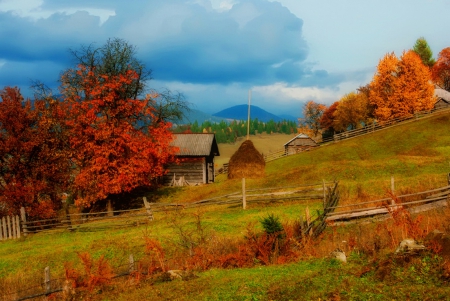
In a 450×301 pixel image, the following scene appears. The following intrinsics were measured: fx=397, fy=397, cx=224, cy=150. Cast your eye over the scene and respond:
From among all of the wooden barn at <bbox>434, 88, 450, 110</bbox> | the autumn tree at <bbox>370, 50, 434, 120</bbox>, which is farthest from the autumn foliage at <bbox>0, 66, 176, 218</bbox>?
the wooden barn at <bbox>434, 88, 450, 110</bbox>

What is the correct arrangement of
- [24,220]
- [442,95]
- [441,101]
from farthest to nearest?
[442,95], [441,101], [24,220]

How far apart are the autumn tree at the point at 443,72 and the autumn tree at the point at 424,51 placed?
5634mm

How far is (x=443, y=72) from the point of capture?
89688 mm

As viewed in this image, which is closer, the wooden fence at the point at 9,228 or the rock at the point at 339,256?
the rock at the point at 339,256

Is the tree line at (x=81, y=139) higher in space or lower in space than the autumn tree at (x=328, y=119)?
lower

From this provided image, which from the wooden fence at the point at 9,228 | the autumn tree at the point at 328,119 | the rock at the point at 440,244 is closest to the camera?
the rock at the point at 440,244

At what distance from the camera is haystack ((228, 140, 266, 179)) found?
3744cm

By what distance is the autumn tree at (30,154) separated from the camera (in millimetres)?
24859

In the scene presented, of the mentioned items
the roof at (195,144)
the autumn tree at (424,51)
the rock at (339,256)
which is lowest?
the rock at (339,256)

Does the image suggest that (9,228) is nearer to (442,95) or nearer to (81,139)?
(81,139)

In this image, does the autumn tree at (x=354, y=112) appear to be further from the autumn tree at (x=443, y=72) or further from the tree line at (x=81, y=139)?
the tree line at (x=81, y=139)

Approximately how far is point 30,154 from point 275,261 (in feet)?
66.7

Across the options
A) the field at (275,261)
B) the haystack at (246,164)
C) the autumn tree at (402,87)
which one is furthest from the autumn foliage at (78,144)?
the autumn tree at (402,87)

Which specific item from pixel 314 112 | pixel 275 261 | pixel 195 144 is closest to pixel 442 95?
pixel 314 112
